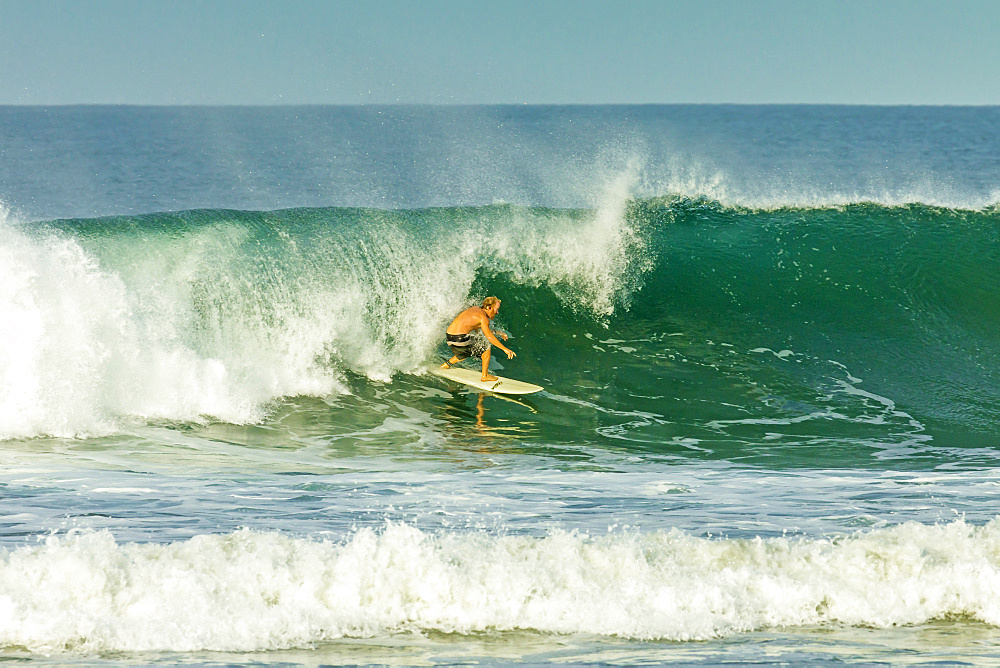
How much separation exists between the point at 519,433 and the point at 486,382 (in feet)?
4.76

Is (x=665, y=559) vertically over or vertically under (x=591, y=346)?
under

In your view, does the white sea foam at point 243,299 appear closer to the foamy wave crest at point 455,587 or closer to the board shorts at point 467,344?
the board shorts at point 467,344

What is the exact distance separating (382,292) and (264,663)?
24.4 ft

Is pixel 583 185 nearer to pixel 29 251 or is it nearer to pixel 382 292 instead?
pixel 382 292

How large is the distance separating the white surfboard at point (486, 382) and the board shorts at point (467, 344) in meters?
0.19

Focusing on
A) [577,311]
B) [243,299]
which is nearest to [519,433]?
[577,311]

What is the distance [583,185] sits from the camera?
13.1 meters

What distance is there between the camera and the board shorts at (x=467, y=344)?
10188mm

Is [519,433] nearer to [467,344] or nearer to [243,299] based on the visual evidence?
[467,344]

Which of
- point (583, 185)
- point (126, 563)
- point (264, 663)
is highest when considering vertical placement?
point (583, 185)

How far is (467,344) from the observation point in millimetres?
10195

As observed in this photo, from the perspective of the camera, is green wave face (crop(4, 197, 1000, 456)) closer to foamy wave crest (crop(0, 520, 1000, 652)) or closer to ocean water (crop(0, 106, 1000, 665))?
ocean water (crop(0, 106, 1000, 665))

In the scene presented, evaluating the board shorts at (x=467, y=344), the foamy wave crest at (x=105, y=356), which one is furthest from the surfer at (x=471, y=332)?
the foamy wave crest at (x=105, y=356)

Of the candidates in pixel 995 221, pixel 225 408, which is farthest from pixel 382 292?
pixel 995 221
